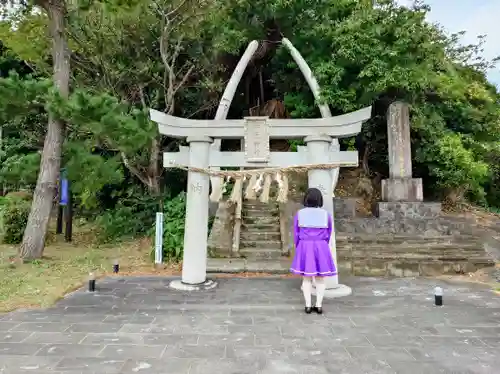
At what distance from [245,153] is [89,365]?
3.86 meters

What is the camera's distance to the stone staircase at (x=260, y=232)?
8922mm

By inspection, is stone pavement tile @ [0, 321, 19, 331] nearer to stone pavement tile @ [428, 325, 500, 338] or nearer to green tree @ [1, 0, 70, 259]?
green tree @ [1, 0, 70, 259]

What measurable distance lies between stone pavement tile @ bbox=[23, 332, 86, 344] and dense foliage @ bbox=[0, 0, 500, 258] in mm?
4776

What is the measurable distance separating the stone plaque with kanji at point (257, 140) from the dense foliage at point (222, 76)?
3.97 m

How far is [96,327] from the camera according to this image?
172 inches

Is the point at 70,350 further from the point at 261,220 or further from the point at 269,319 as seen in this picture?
the point at 261,220

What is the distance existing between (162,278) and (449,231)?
707cm

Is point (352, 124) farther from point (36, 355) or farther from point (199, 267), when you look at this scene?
point (36, 355)

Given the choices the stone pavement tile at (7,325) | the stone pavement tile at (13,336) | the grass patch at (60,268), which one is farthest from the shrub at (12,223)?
the stone pavement tile at (13,336)

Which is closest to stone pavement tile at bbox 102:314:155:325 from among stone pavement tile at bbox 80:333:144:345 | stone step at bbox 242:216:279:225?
stone pavement tile at bbox 80:333:144:345

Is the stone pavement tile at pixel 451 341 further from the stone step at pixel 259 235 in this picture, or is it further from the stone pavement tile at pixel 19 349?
the stone step at pixel 259 235

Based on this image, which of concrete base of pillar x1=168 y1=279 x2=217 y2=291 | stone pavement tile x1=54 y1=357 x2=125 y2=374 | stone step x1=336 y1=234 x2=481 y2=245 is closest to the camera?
stone pavement tile x1=54 y1=357 x2=125 y2=374

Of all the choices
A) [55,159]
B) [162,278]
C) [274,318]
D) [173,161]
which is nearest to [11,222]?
[55,159]

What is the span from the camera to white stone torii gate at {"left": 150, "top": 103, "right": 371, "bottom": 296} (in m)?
6.17
